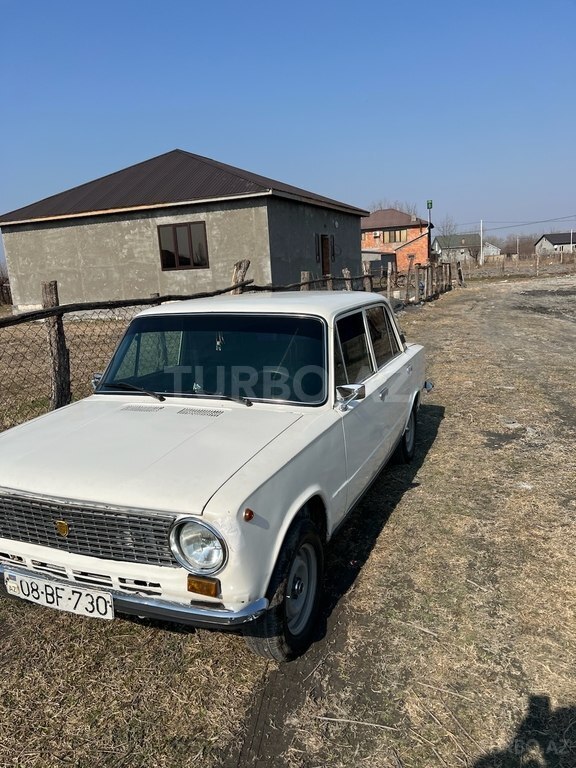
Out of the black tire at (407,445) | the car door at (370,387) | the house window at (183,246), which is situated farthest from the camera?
the house window at (183,246)

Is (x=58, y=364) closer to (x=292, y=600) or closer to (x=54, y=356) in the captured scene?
(x=54, y=356)

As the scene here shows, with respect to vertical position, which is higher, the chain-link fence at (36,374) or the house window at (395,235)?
the house window at (395,235)

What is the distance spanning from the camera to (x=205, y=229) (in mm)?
16531

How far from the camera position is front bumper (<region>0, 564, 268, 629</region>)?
6.70 feet

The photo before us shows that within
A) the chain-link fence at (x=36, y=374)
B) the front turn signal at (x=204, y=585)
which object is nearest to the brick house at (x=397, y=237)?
the chain-link fence at (x=36, y=374)

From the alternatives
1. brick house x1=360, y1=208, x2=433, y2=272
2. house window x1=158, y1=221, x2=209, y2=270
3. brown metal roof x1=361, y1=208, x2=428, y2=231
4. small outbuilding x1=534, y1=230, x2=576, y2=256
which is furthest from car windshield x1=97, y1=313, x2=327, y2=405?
small outbuilding x1=534, y1=230, x2=576, y2=256

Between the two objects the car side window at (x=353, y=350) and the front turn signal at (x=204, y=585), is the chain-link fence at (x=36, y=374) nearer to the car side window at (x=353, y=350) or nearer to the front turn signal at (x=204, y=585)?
the car side window at (x=353, y=350)

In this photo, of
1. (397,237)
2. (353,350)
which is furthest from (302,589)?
Answer: (397,237)

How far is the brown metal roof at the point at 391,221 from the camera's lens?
5312cm

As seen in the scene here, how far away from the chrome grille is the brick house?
163 ft

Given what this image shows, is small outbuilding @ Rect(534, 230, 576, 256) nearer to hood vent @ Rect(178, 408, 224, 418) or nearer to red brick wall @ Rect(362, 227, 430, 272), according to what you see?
red brick wall @ Rect(362, 227, 430, 272)

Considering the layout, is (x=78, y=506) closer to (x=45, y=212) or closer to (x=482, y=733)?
(x=482, y=733)

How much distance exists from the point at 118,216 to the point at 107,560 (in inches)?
670

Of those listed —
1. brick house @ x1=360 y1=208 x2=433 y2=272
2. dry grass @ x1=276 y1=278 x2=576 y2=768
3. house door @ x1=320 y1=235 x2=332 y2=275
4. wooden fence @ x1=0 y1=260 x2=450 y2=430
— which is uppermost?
brick house @ x1=360 y1=208 x2=433 y2=272
